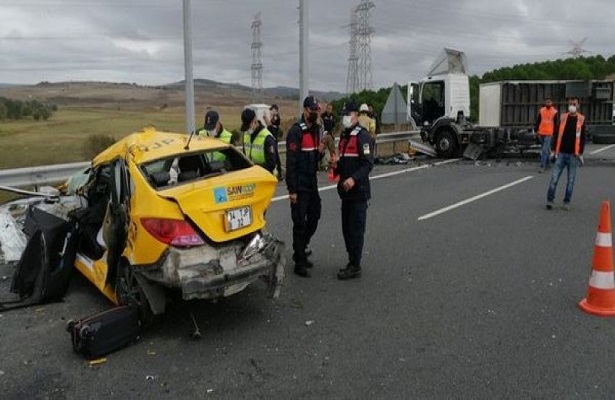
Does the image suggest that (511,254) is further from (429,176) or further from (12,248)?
(429,176)

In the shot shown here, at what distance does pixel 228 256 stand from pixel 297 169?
5.91ft

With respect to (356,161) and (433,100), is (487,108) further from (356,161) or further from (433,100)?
(356,161)

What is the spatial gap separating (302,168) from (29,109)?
1268 centimetres

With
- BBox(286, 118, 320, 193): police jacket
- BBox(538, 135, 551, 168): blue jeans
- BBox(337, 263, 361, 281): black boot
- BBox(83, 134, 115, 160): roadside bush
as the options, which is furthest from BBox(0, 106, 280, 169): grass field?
BBox(538, 135, 551, 168): blue jeans

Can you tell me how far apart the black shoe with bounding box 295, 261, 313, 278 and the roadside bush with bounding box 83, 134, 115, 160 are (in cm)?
841

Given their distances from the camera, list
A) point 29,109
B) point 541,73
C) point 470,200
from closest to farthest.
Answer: point 470,200 < point 29,109 < point 541,73

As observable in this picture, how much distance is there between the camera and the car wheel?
474cm

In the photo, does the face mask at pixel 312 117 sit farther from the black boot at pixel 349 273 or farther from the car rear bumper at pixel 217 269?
the car rear bumper at pixel 217 269

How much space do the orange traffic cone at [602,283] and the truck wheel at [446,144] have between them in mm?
15374

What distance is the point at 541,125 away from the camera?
17328 mm

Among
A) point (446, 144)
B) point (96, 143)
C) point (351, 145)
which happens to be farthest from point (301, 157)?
point (446, 144)

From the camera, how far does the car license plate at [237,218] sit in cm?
483

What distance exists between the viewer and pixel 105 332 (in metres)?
4.41

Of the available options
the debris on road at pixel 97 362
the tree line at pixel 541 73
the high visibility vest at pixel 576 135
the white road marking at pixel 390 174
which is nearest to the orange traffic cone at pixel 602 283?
the debris on road at pixel 97 362
